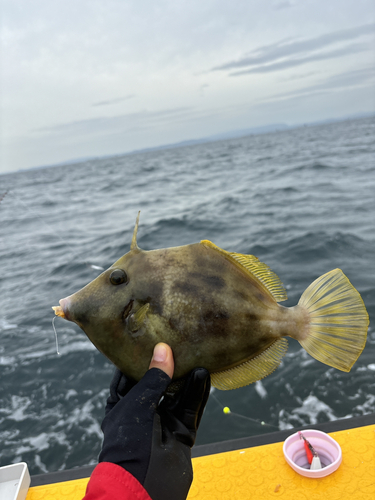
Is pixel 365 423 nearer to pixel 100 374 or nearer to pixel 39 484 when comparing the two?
pixel 39 484

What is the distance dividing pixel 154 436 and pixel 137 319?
52 cm

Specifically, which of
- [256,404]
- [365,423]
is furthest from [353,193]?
[365,423]

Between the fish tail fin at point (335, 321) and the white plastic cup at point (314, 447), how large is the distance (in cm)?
135

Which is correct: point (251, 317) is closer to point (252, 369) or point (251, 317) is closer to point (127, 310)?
point (252, 369)

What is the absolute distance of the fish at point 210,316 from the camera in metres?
1.65

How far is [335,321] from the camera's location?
169cm

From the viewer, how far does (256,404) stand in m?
4.73

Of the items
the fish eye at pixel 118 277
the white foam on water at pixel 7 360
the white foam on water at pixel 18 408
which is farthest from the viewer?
the white foam on water at pixel 7 360

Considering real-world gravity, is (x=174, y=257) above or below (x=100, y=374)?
above

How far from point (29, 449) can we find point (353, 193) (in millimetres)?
13376

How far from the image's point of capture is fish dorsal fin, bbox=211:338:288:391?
70.2 inches

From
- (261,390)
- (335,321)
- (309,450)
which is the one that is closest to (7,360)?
(261,390)

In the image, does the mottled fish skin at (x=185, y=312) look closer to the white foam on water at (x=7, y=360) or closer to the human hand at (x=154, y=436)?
the human hand at (x=154, y=436)

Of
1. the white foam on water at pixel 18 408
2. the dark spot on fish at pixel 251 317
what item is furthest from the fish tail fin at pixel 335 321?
the white foam on water at pixel 18 408
